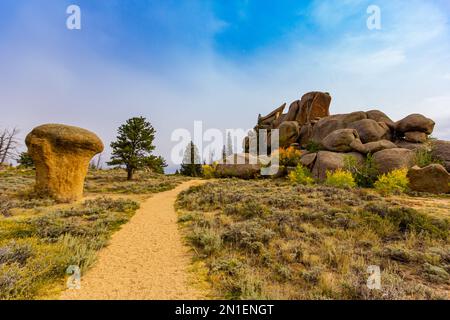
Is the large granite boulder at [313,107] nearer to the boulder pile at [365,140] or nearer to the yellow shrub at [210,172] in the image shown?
the boulder pile at [365,140]

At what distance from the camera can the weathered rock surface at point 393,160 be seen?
20938mm

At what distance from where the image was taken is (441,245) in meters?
6.82

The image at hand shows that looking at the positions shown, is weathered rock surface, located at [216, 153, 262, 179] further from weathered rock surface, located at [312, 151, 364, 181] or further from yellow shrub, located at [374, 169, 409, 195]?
yellow shrub, located at [374, 169, 409, 195]

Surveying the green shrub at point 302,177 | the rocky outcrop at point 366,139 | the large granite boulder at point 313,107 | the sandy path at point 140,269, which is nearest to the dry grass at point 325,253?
the sandy path at point 140,269

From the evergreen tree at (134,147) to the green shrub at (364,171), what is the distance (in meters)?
24.6

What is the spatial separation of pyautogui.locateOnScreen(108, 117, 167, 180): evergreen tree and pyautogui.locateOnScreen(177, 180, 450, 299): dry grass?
74.8ft

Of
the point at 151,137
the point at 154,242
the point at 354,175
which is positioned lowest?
the point at 154,242

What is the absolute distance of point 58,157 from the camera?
566 inches

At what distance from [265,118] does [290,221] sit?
44.2m

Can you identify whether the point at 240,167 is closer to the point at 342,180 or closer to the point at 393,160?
the point at 342,180

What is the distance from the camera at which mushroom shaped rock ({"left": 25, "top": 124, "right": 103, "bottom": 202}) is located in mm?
13984

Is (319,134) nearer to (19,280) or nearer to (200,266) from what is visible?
(200,266)

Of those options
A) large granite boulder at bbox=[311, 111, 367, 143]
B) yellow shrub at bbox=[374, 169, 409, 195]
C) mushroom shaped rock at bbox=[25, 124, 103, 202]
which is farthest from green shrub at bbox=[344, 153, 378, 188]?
mushroom shaped rock at bbox=[25, 124, 103, 202]
